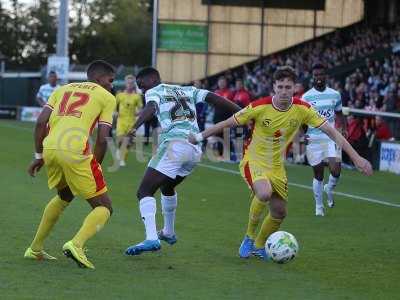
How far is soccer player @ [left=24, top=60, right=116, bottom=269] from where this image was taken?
968 cm

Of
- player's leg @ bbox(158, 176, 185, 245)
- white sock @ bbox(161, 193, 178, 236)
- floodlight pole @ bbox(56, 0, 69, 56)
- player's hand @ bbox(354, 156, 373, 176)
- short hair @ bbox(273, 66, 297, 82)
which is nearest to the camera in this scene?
player's hand @ bbox(354, 156, 373, 176)

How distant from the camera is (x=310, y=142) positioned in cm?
1616

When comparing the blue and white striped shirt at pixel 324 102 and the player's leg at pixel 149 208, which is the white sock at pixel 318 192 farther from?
the player's leg at pixel 149 208

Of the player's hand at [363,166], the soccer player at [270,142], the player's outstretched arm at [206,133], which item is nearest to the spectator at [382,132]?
the soccer player at [270,142]

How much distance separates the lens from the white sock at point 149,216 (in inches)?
417

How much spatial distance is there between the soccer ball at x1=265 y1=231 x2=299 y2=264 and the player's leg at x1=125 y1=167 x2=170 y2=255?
1.16 meters

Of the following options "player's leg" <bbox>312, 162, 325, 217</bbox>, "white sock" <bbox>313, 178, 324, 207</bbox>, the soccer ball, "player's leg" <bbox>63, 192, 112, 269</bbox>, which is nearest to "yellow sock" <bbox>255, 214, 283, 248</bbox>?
the soccer ball

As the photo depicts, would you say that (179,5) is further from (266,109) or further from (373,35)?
(266,109)

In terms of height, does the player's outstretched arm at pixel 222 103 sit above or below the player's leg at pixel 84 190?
above

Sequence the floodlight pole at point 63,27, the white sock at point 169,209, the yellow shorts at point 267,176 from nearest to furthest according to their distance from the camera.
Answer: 1. the yellow shorts at point 267,176
2. the white sock at point 169,209
3. the floodlight pole at point 63,27

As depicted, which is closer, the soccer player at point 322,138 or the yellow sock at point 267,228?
the yellow sock at point 267,228

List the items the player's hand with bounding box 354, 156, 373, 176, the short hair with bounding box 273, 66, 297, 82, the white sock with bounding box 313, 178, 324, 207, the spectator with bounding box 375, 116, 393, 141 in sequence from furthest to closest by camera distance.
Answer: the spectator with bounding box 375, 116, 393, 141
the white sock with bounding box 313, 178, 324, 207
the short hair with bounding box 273, 66, 297, 82
the player's hand with bounding box 354, 156, 373, 176

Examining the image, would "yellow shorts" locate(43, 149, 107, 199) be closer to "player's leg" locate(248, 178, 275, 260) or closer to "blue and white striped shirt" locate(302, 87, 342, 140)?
"player's leg" locate(248, 178, 275, 260)

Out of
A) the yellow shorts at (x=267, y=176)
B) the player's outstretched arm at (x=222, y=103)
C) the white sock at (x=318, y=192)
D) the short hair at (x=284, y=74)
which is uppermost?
the short hair at (x=284, y=74)
